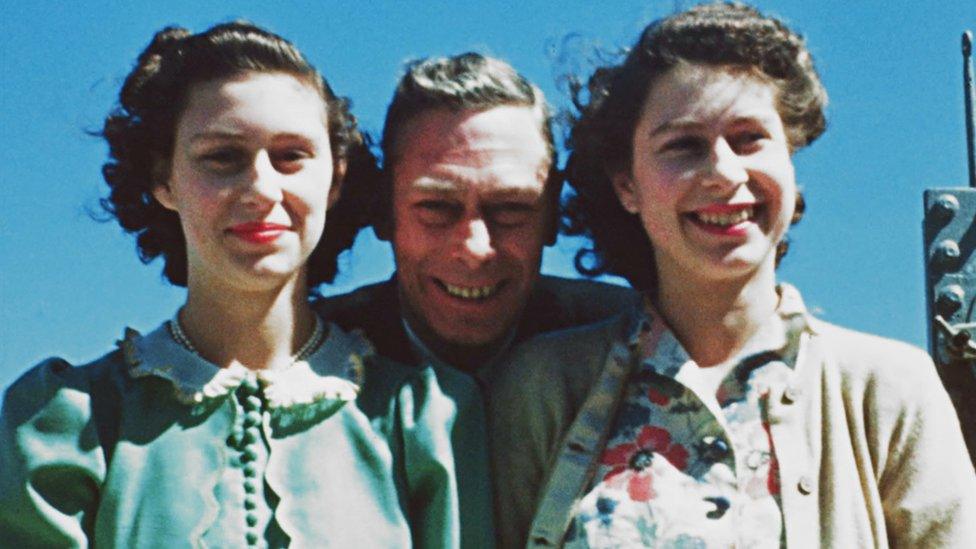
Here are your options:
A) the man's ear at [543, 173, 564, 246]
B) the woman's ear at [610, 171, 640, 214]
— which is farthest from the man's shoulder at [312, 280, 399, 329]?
the woman's ear at [610, 171, 640, 214]

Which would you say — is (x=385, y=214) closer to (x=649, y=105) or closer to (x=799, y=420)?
(x=649, y=105)

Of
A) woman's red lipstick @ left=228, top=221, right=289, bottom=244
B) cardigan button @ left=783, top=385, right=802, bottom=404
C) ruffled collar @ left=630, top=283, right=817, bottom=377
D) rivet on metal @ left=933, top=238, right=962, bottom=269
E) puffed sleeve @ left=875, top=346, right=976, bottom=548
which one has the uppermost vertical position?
rivet on metal @ left=933, top=238, right=962, bottom=269

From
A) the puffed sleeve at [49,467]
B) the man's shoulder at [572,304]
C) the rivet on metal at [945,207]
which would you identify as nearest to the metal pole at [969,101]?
the rivet on metal at [945,207]

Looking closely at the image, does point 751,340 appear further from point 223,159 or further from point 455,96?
point 223,159

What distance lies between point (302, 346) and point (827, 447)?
1.03m

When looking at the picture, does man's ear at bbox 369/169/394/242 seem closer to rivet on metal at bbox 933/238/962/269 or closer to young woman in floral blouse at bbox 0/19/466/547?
young woman in floral blouse at bbox 0/19/466/547

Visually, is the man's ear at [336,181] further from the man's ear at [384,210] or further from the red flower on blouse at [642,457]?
the red flower on blouse at [642,457]

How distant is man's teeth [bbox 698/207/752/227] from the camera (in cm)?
279

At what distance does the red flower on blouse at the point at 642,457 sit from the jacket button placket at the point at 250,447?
2.12ft

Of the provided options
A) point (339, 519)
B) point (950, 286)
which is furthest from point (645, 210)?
point (950, 286)

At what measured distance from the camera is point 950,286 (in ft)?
19.5

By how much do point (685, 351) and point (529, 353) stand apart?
31cm

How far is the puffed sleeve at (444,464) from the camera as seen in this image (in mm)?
2775

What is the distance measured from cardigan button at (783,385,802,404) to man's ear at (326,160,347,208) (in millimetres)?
998
